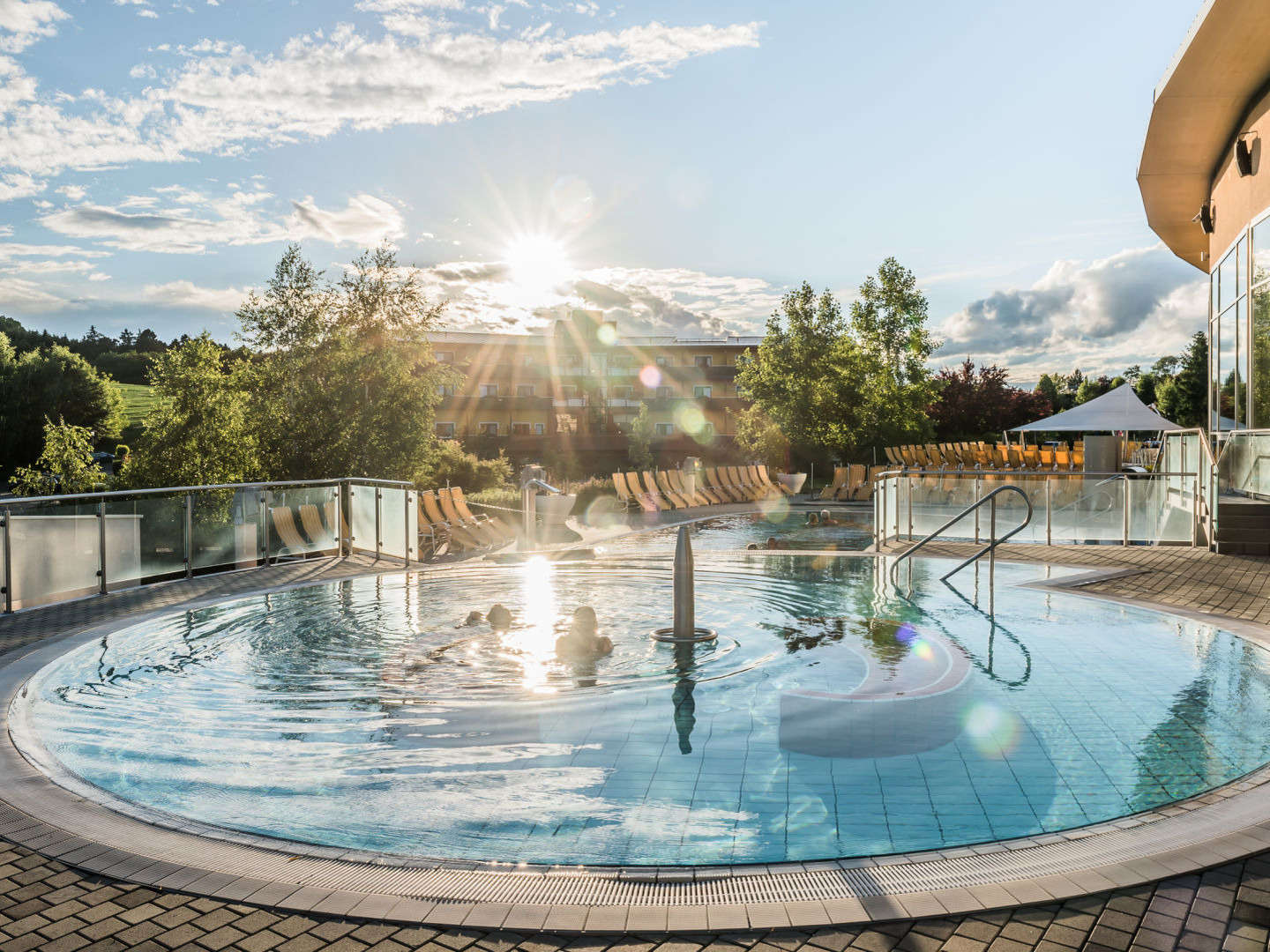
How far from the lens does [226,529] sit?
34.1 ft

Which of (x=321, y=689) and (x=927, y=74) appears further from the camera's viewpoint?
(x=927, y=74)

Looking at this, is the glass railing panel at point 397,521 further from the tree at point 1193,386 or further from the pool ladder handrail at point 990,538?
the tree at point 1193,386

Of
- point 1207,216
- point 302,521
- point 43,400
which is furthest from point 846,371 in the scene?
point 43,400

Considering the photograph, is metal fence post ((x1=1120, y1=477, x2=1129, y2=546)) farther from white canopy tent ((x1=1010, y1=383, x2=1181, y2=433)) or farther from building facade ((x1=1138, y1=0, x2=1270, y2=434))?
white canopy tent ((x1=1010, y1=383, x2=1181, y2=433))

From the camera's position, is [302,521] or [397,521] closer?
[302,521]

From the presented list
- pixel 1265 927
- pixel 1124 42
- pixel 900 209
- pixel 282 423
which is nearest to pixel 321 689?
pixel 1265 927

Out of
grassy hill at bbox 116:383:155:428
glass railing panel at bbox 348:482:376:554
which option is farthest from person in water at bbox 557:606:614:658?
grassy hill at bbox 116:383:155:428

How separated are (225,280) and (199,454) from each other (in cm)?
527

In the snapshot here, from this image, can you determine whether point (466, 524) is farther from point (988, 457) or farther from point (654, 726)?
point (988, 457)

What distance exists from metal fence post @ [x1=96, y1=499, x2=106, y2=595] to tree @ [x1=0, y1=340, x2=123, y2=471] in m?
44.4

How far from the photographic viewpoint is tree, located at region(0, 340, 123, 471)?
47.9 meters

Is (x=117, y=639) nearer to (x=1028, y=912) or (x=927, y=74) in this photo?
(x=1028, y=912)

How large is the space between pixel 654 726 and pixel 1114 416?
20.5m

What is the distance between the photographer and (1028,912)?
8.73ft
